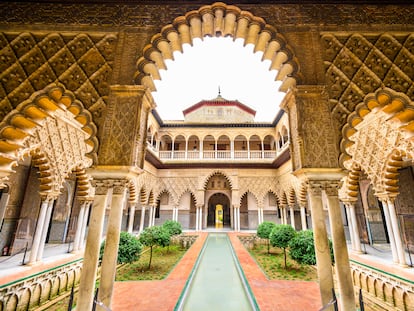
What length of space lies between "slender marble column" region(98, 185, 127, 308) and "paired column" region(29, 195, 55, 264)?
15.3 ft

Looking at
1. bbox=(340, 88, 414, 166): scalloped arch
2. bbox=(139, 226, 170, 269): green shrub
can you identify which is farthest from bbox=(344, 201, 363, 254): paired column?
bbox=(139, 226, 170, 269): green shrub

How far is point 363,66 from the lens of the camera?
2.94m

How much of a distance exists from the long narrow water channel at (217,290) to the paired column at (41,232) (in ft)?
14.6

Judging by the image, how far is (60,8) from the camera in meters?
3.36

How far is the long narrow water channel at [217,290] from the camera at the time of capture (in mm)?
3834

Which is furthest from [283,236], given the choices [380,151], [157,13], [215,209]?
[215,209]

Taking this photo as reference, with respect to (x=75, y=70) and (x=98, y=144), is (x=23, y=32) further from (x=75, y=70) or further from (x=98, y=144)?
(x=98, y=144)

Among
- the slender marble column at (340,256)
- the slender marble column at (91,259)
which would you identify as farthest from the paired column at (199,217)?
the slender marble column at (340,256)

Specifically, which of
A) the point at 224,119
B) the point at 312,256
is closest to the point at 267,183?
the point at 224,119

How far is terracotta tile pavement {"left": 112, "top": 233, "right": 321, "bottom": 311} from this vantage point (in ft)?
11.9

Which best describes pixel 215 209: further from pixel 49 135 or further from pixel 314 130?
pixel 314 130

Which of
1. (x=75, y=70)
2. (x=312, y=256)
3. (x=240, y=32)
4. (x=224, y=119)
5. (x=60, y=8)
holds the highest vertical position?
(x=224, y=119)

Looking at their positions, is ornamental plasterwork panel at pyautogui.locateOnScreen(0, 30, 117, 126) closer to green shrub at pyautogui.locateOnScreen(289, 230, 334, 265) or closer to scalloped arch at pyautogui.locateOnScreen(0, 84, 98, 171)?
scalloped arch at pyautogui.locateOnScreen(0, 84, 98, 171)

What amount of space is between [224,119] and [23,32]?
15282 millimetres
